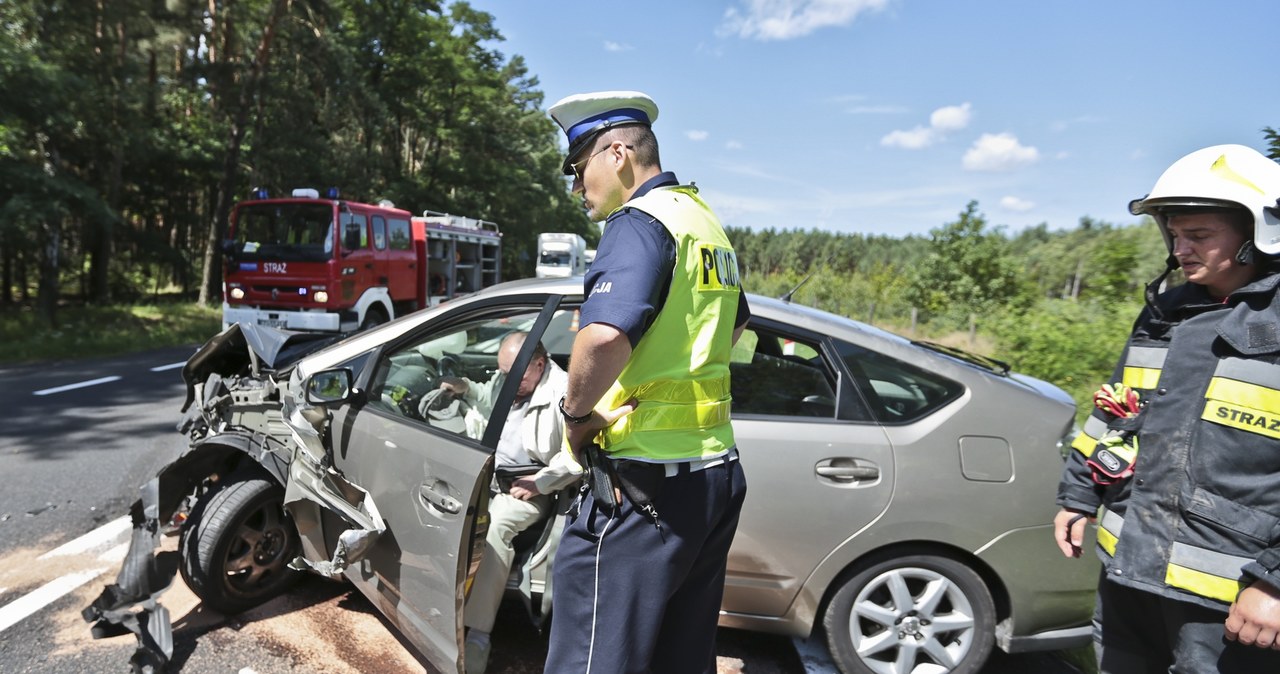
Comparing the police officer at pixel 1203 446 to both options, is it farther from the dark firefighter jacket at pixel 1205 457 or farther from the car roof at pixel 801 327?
the car roof at pixel 801 327

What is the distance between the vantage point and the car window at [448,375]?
8.98ft

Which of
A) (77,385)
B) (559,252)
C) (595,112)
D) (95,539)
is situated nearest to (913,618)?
(595,112)

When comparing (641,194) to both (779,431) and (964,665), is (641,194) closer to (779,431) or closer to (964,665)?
(779,431)

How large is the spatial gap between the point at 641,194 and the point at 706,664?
1.22 meters

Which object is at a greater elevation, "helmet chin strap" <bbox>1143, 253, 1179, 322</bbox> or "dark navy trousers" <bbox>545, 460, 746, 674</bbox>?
"helmet chin strap" <bbox>1143, 253, 1179, 322</bbox>

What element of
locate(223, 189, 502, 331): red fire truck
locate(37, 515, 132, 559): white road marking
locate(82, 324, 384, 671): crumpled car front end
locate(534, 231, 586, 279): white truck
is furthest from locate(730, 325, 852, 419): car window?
→ locate(534, 231, 586, 279): white truck

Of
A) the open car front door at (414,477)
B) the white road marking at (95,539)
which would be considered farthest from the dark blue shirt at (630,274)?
the white road marking at (95,539)

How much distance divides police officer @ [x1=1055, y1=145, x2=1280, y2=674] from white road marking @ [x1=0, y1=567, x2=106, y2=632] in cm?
392

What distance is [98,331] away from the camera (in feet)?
37.5

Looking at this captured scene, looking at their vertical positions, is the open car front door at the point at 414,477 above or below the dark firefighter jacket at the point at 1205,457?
below

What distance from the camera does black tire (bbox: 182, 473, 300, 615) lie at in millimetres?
2703

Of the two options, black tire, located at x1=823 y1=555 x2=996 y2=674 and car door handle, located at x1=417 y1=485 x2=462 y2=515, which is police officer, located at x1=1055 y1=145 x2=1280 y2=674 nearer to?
black tire, located at x1=823 y1=555 x2=996 y2=674

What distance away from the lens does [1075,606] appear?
240 cm

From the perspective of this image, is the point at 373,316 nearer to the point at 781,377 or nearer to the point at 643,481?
the point at 781,377
